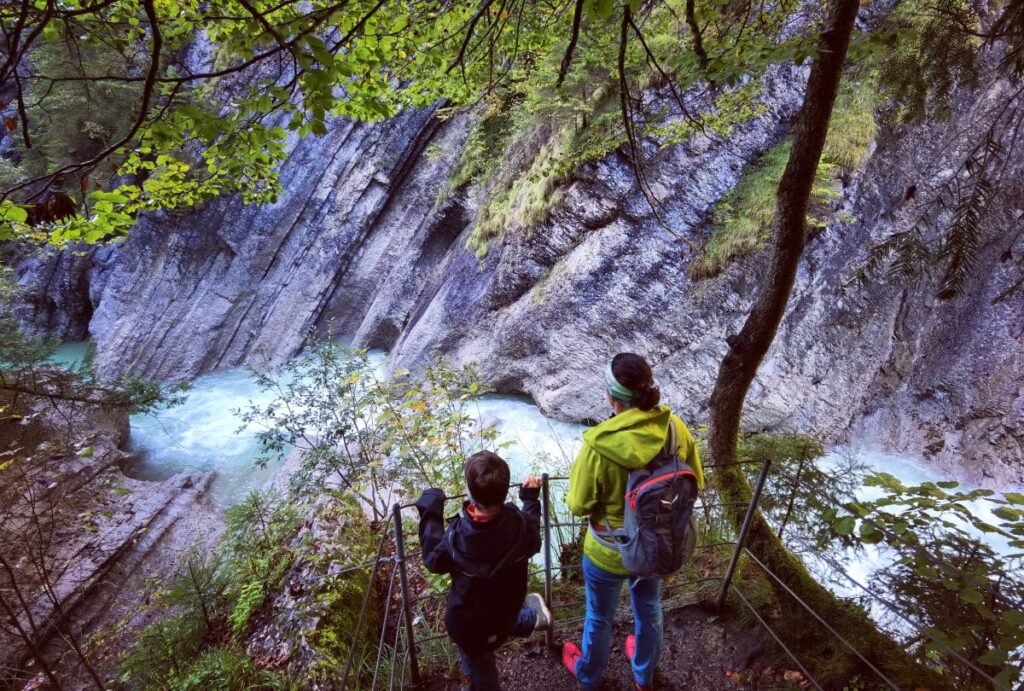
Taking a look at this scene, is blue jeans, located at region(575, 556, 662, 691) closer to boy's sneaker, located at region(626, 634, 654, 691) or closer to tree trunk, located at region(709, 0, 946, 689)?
boy's sneaker, located at region(626, 634, 654, 691)

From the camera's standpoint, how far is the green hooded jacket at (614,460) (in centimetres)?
211

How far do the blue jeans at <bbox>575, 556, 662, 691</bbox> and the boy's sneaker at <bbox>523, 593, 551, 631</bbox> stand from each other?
250mm

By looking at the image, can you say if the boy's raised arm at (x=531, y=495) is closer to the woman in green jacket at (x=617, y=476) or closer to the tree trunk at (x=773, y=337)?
the woman in green jacket at (x=617, y=476)

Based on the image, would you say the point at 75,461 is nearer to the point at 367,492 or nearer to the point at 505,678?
the point at 367,492

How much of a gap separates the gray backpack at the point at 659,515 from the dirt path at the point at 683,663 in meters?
1.29

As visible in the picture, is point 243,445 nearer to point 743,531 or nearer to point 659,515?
point 743,531

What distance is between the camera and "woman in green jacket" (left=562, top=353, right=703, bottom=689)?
213cm

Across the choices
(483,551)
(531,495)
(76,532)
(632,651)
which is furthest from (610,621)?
(76,532)

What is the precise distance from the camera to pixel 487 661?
95.7 inches

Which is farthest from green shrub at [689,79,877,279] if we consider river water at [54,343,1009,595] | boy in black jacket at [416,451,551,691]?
boy in black jacket at [416,451,551,691]

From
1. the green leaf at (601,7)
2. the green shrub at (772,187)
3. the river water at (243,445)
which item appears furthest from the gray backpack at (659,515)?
the green shrub at (772,187)

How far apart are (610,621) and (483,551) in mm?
971

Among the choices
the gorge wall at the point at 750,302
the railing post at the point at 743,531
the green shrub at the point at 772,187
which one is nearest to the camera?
the railing post at the point at 743,531

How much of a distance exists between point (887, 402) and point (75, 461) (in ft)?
45.8
